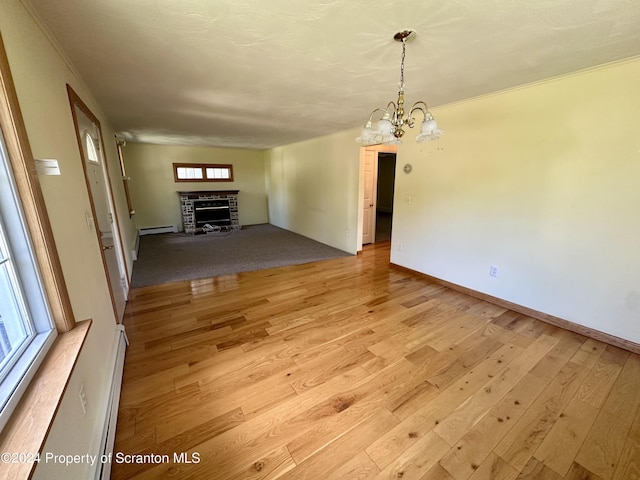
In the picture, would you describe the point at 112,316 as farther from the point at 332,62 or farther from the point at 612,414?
the point at 612,414

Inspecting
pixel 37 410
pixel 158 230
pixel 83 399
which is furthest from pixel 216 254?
pixel 37 410

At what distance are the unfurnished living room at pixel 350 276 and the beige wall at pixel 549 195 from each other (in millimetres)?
17

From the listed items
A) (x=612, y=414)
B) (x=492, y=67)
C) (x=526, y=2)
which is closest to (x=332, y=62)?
(x=526, y=2)

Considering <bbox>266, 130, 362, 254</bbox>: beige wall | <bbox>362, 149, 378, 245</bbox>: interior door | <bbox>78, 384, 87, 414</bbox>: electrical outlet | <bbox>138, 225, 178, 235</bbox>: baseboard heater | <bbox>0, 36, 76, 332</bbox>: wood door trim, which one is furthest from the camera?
<bbox>138, 225, 178, 235</bbox>: baseboard heater

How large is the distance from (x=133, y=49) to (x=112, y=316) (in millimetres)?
1957

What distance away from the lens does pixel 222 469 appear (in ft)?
4.24

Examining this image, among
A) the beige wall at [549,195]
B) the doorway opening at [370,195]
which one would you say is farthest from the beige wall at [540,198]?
the doorway opening at [370,195]

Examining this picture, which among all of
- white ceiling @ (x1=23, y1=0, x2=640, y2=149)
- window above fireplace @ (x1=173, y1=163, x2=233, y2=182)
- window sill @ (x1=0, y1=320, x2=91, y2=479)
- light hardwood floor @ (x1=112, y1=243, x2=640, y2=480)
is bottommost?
light hardwood floor @ (x1=112, y1=243, x2=640, y2=480)

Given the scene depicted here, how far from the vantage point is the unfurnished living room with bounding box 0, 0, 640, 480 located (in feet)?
Result: 3.96

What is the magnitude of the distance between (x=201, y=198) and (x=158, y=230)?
1367 millimetres

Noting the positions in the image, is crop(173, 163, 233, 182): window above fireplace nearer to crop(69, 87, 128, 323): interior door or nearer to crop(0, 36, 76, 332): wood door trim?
crop(69, 87, 128, 323): interior door

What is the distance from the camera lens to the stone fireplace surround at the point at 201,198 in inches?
265

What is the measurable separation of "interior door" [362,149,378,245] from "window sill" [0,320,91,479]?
4.41 metres

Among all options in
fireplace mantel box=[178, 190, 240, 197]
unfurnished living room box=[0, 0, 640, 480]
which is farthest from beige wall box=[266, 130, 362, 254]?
fireplace mantel box=[178, 190, 240, 197]
